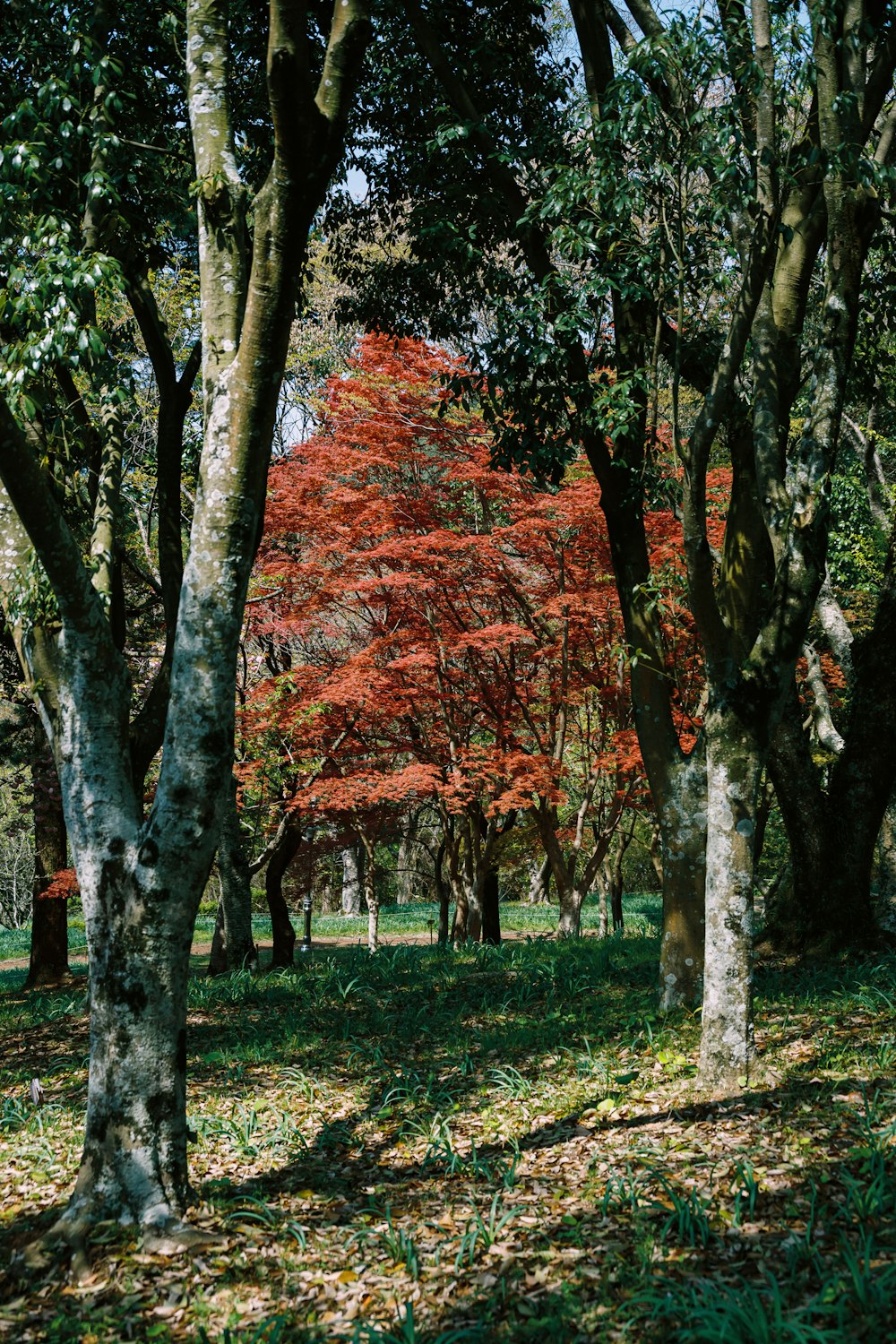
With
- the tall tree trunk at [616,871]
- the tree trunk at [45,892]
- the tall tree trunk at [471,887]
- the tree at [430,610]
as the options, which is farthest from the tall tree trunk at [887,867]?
the tall tree trunk at [616,871]

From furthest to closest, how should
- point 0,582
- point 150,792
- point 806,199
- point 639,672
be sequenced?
point 150,792
point 639,672
point 806,199
point 0,582

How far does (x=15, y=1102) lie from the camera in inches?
204

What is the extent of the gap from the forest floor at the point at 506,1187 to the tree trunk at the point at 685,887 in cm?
26

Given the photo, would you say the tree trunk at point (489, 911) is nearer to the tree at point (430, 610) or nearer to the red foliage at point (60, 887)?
the tree at point (430, 610)

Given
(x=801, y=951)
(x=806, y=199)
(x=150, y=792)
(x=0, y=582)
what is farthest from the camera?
(x=150, y=792)

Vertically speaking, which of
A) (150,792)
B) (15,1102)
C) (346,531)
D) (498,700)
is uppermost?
(346,531)

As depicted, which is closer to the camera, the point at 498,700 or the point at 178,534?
the point at 178,534

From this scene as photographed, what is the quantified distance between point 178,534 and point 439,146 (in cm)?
317

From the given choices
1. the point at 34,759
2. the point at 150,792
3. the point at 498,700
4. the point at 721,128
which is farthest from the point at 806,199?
the point at 150,792

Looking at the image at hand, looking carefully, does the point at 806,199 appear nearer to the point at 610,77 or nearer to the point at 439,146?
the point at 610,77

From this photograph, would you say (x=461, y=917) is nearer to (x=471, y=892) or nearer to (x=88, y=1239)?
(x=471, y=892)

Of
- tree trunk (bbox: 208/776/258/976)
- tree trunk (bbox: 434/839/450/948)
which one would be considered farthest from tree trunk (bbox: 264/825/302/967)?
tree trunk (bbox: 434/839/450/948)

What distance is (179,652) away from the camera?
3.51 metres

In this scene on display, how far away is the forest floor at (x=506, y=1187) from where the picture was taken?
2.83 metres
